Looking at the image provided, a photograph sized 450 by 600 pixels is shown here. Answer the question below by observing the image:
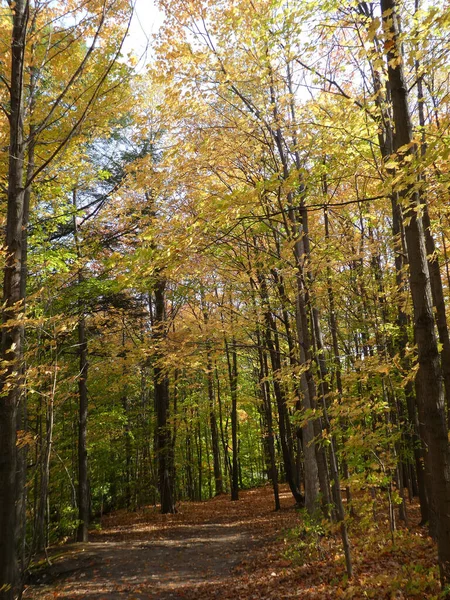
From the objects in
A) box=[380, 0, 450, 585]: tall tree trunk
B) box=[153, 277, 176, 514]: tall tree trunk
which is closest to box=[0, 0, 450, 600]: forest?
box=[380, 0, 450, 585]: tall tree trunk

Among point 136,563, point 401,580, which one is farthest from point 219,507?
point 401,580

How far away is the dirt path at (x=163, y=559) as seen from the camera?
7758 mm

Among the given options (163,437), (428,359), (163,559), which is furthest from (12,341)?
(163,437)

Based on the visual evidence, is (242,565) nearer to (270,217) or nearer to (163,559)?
(163,559)

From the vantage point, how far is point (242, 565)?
8.73 metres

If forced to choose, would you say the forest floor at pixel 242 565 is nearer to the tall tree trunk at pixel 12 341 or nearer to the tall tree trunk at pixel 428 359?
the tall tree trunk at pixel 428 359

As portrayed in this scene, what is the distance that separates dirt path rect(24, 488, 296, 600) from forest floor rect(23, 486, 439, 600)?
0.02 m

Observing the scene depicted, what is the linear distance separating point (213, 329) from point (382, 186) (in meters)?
6.74

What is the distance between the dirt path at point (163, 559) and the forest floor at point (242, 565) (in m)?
0.02

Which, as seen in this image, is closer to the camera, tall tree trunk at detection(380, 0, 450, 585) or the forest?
tall tree trunk at detection(380, 0, 450, 585)

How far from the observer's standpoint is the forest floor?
233 inches

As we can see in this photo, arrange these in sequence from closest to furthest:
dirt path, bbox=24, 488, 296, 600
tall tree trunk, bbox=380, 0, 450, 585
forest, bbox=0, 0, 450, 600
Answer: tall tree trunk, bbox=380, 0, 450, 585
forest, bbox=0, 0, 450, 600
dirt path, bbox=24, 488, 296, 600

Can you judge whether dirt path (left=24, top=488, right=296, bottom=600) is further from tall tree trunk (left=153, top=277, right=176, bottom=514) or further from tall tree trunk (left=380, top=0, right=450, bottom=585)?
tall tree trunk (left=380, top=0, right=450, bottom=585)

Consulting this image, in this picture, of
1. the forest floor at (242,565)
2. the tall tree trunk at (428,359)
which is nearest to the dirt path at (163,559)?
the forest floor at (242,565)
